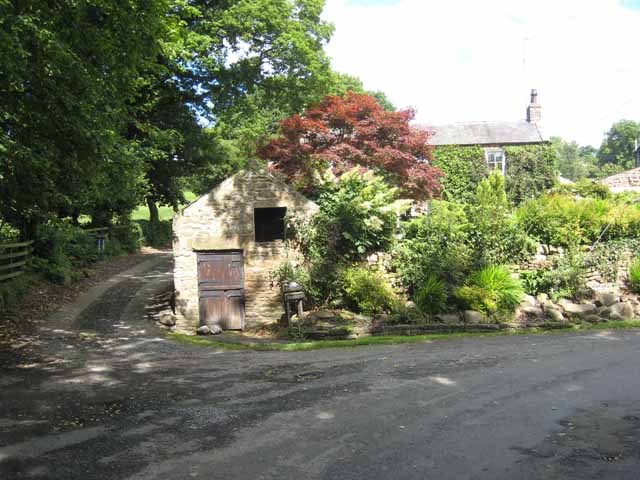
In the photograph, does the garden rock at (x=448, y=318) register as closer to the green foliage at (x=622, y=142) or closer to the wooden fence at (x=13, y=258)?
A: the wooden fence at (x=13, y=258)

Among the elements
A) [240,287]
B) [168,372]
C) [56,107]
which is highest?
[56,107]

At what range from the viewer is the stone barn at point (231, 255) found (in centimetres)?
1463

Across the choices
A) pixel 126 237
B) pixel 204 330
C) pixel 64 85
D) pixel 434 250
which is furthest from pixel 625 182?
pixel 64 85

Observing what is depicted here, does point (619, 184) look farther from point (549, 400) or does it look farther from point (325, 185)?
point (549, 400)

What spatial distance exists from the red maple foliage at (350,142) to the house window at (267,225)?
1420mm

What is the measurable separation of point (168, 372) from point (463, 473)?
6.09 metres

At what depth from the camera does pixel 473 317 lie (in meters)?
13.6

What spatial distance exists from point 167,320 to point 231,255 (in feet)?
8.14

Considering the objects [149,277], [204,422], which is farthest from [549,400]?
[149,277]

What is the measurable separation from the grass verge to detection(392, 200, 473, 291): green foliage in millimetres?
2203

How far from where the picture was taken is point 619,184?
89.1ft

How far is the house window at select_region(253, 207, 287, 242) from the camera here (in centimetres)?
1616

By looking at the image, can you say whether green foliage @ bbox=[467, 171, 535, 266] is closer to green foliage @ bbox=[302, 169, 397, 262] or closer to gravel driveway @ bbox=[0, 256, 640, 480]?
green foliage @ bbox=[302, 169, 397, 262]

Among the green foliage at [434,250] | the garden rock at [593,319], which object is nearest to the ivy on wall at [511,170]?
the green foliage at [434,250]
